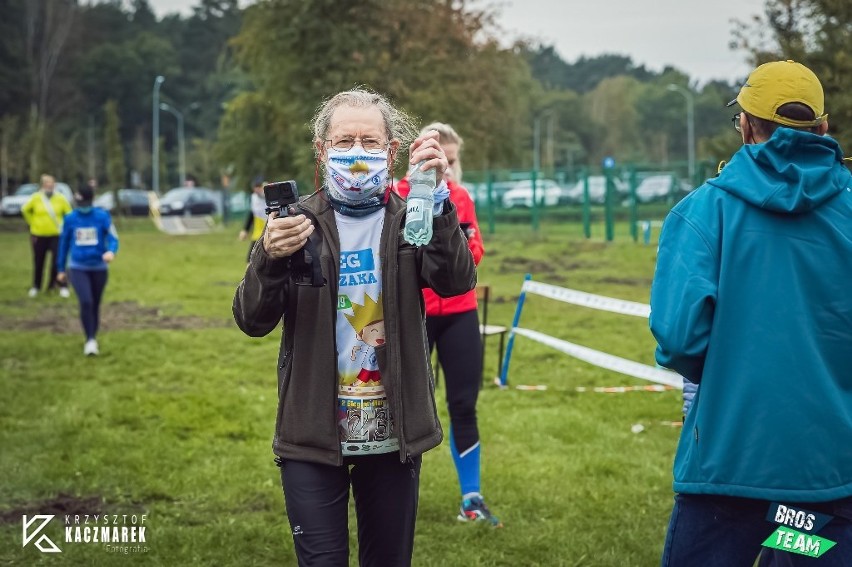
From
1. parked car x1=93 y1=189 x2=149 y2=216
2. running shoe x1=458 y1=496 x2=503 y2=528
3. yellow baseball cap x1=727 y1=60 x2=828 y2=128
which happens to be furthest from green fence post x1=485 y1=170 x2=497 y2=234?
yellow baseball cap x1=727 y1=60 x2=828 y2=128

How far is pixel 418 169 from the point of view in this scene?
129 inches

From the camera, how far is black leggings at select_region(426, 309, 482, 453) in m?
6.07

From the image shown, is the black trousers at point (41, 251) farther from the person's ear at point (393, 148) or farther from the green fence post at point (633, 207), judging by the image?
the person's ear at point (393, 148)

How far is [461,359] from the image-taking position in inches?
239

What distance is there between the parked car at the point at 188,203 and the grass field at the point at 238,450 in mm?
38442

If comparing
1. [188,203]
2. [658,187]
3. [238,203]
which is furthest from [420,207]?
[188,203]

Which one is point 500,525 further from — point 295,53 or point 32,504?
point 295,53

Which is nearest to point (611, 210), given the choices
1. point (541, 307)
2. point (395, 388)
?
point (541, 307)

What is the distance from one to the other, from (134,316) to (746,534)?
566 inches

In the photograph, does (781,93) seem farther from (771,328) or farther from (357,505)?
(357,505)

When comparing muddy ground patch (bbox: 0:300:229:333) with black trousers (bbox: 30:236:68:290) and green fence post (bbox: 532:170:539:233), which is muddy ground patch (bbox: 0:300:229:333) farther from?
green fence post (bbox: 532:170:539:233)

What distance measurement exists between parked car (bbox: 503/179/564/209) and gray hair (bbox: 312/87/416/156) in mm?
31094

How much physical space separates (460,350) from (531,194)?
2963 cm

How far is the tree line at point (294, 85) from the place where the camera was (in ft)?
112
